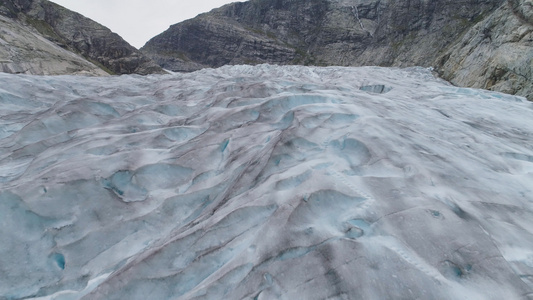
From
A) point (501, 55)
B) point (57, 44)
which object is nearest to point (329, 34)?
point (57, 44)

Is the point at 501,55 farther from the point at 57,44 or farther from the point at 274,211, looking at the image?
the point at 57,44

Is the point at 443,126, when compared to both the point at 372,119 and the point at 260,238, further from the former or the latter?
the point at 260,238

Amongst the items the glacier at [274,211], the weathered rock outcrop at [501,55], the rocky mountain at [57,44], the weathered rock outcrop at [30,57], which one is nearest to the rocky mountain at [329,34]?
the weathered rock outcrop at [501,55]

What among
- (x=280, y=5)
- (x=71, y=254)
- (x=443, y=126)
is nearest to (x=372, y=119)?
(x=443, y=126)

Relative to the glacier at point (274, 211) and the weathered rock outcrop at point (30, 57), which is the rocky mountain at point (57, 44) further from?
the glacier at point (274, 211)

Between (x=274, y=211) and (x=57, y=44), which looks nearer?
(x=274, y=211)
